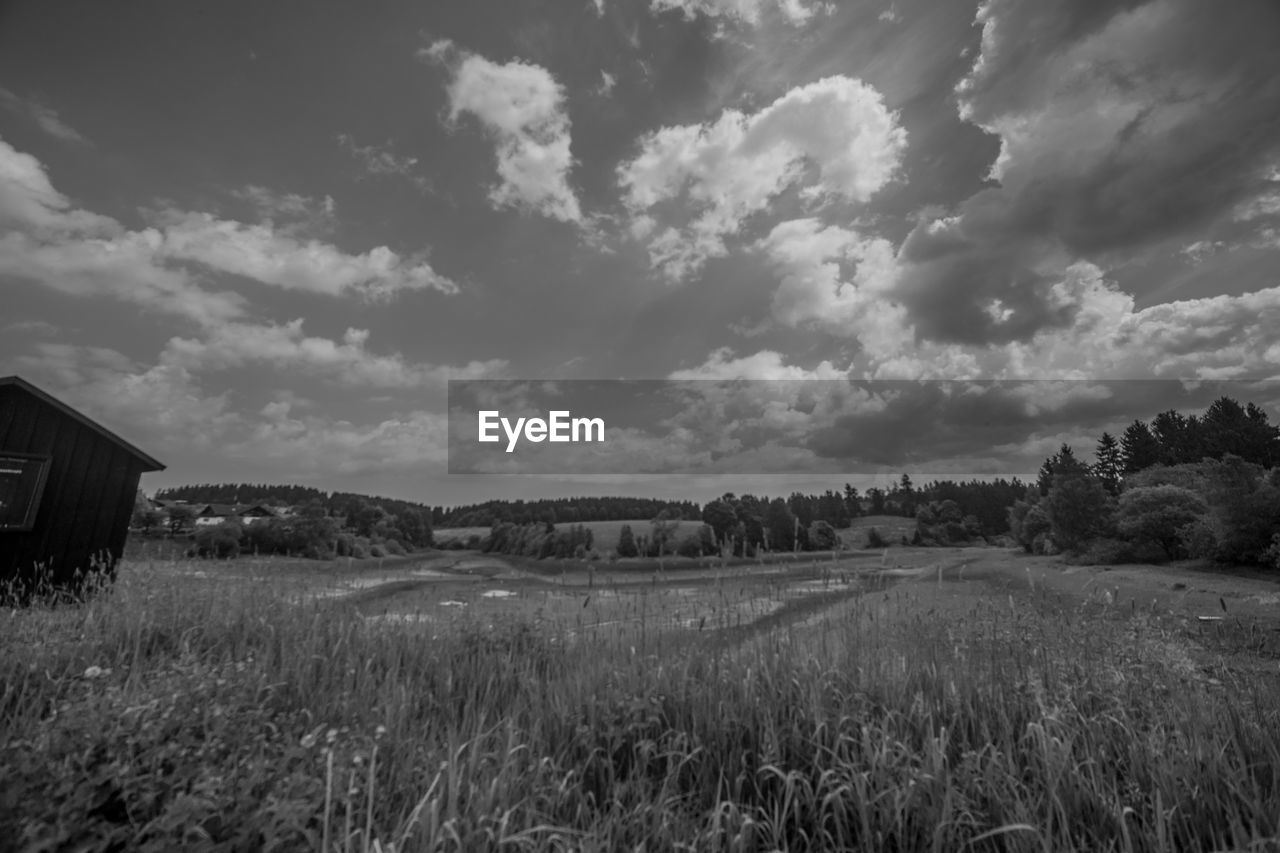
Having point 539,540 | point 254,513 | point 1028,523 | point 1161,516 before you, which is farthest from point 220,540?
point 1028,523

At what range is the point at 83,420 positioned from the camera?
15984 mm

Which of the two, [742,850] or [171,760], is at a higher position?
[171,760]

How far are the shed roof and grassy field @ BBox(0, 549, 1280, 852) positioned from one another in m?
10.6

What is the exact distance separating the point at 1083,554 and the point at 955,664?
31283mm

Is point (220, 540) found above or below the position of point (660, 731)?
above

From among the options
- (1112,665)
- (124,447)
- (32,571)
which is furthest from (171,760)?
(124,447)

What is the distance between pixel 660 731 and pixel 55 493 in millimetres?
19669

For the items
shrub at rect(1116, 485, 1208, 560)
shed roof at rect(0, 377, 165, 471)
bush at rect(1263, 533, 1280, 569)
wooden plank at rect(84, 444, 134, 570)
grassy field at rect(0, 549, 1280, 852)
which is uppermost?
shed roof at rect(0, 377, 165, 471)

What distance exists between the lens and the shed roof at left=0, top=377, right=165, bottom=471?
14.8 metres

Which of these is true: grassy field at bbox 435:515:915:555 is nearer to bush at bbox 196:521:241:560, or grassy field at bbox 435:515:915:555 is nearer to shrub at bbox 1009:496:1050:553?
shrub at bbox 1009:496:1050:553

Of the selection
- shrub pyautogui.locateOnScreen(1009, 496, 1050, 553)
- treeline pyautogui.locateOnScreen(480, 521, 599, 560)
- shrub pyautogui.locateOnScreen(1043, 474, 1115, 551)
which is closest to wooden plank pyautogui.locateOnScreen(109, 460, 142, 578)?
treeline pyautogui.locateOnScreen(480, 521, 599, 560)

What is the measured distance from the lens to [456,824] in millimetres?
3070

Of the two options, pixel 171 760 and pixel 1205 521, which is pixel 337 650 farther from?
pixel 1205 521

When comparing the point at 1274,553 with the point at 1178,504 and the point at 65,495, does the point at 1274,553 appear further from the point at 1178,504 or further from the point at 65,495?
the point at 65,495
